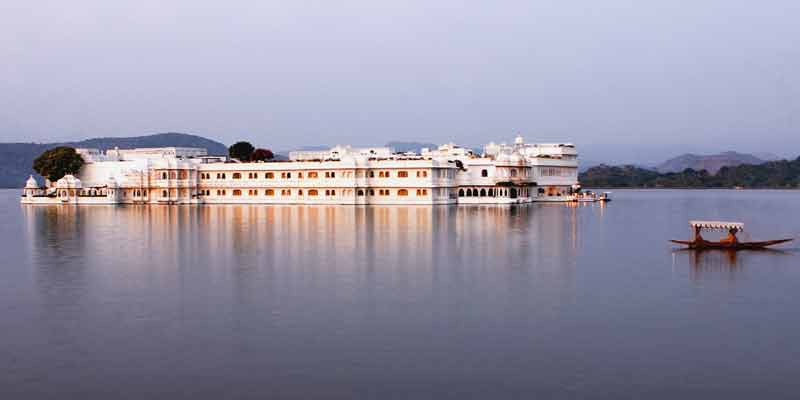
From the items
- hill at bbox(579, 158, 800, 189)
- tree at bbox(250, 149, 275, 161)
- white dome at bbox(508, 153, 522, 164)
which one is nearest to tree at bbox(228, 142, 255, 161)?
tree at bbox(250, 149, 275, 161)

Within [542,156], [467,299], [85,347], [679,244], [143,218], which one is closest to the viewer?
[85,347]

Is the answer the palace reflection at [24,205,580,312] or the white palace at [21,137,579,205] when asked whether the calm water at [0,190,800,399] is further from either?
the white palace at [21,137,579,205]

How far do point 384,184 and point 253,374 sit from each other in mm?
62171

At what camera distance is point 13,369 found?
13508 millimetres

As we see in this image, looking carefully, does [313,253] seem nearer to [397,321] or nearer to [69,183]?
[397,321]

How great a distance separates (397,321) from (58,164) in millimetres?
81723

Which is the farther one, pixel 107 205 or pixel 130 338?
pixel 107 205

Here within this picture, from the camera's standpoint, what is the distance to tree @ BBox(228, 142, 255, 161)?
10612 cm

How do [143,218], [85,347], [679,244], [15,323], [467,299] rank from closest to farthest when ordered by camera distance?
1. [85,347]
2. [15,323]
3. [467,299]
4. [679,244]
5. [143,218]

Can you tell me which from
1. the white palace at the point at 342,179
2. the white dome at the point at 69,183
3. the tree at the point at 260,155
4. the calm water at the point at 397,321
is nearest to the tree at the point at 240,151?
the tree at the point at 260,155

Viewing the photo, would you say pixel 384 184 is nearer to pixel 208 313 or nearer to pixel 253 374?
pixel 208 313

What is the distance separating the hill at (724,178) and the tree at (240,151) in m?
101

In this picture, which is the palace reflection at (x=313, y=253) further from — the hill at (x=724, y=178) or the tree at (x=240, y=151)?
the hill at (x=724, y=178)

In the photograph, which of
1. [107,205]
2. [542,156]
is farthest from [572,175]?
[107,205]
